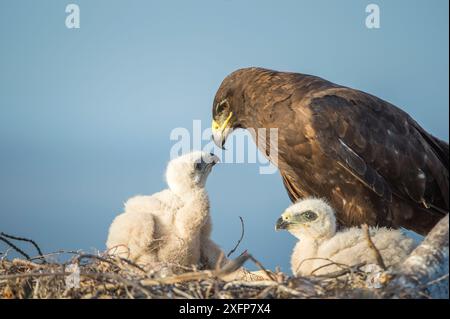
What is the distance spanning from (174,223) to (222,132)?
110 centimetres

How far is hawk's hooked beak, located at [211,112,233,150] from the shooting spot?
18.7 ft

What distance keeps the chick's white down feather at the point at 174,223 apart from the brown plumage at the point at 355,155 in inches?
27.6

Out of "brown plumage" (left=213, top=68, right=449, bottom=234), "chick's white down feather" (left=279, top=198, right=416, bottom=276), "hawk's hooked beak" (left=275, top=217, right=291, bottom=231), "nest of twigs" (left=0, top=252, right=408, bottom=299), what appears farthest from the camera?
"brown plumage" (left=213, top=68, right=449, bottom=234)

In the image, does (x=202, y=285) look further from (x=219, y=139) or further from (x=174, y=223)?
(x=219, y=139)

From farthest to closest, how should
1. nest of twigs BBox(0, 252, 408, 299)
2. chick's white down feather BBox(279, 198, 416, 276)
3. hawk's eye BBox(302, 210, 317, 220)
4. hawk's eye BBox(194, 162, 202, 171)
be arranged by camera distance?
hawk's eye BBox(194, 162, 202, 171)
hawk's eye BBox(302, 210, 317, 220)
chick's white down feather BBox(279, 198, 416, 276)
nest of twigs BBox(0, 252, 408, 299)

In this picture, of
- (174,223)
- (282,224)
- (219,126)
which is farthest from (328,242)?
(219,126)

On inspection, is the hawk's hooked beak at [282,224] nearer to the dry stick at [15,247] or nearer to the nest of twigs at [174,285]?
the nest of twigs at [174,285]

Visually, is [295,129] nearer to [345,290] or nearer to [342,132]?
[342,132]

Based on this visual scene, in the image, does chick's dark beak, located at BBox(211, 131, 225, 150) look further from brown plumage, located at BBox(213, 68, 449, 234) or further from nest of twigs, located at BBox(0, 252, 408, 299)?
nest of twigs, located at BBox(0, 252, 408, 299)

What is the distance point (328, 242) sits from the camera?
4582mm

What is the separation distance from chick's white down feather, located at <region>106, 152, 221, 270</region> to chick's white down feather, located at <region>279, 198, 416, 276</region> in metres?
0.68

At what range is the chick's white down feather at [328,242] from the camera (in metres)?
4.29

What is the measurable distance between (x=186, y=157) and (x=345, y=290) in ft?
7.24

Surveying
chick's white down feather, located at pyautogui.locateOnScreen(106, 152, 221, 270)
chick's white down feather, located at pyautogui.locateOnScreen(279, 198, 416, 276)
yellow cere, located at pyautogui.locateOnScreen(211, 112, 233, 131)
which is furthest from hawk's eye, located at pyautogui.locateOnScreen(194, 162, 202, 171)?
chick's white down feather, located at pyautogui.locateOnScreen(279, 198, 416, 276)
